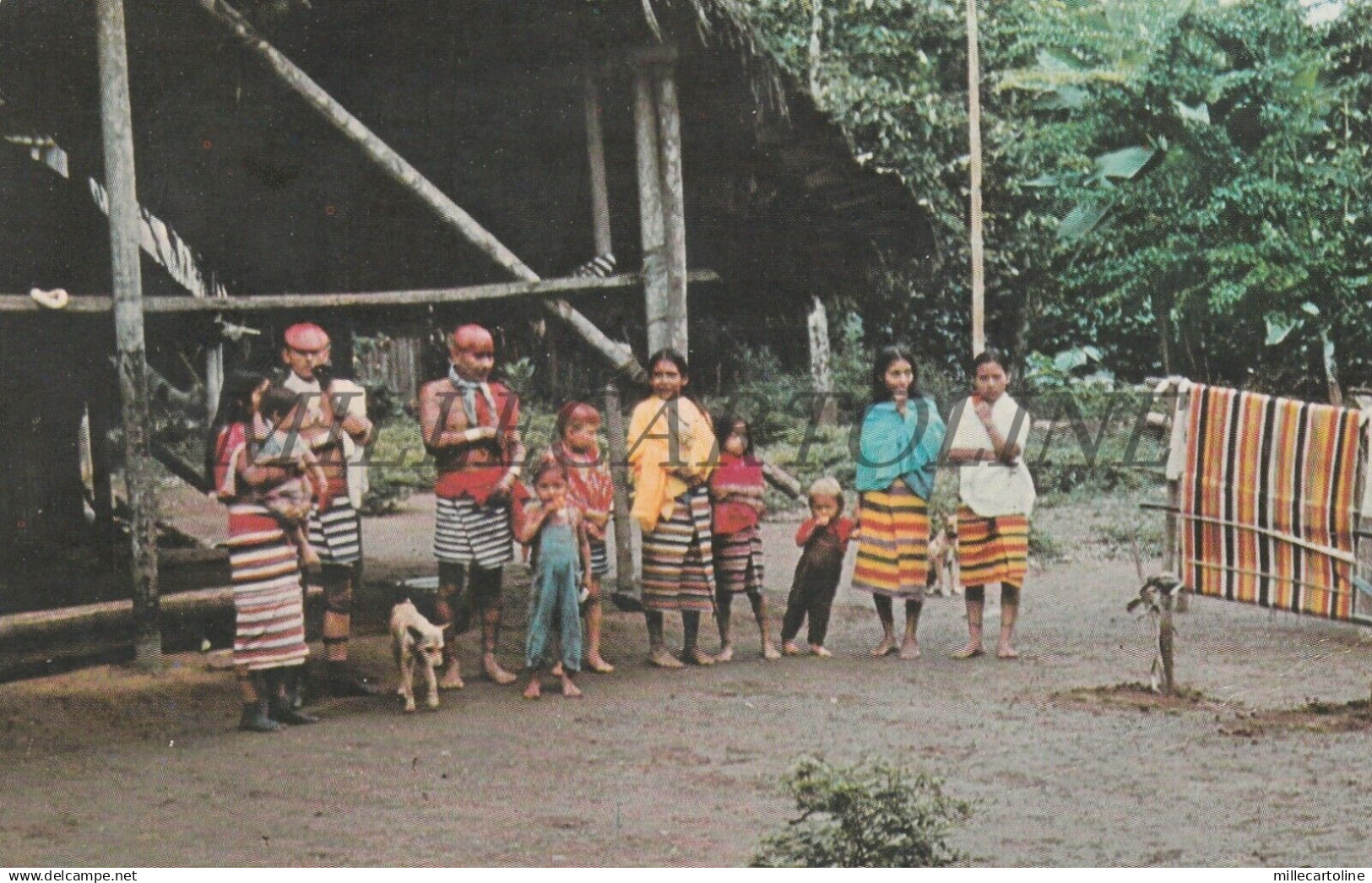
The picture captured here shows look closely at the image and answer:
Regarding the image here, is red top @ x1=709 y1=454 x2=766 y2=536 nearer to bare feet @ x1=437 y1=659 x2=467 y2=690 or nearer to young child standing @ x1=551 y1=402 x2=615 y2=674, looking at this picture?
young child standing @ x1=551 y1=402 x2=615 y2=674

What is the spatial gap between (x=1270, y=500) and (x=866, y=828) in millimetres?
2413

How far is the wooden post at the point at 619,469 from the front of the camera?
7375 mm

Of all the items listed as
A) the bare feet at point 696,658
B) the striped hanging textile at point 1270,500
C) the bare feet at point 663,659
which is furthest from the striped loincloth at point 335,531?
the striped hanging textile at point 1270,500

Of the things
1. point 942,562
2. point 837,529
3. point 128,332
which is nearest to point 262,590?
point 128,332

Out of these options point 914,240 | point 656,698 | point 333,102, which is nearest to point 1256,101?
point 914,240

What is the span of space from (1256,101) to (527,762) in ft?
12.0

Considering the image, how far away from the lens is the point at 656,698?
5844 mm

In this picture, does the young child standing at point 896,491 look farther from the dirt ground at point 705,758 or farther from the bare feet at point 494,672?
the bare feet at point 494,672

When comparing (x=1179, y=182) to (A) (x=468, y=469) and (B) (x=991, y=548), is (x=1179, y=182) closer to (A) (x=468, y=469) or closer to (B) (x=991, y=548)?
(B) (x=991, y=548)

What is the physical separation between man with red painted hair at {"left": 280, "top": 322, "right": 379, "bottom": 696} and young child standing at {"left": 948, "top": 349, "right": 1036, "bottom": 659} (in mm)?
2488

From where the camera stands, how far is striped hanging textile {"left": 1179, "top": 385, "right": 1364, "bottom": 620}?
18.3ft

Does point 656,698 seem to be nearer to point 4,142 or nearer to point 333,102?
point 333,102

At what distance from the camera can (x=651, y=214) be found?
701 centimetres

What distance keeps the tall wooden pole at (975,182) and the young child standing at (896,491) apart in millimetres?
379
